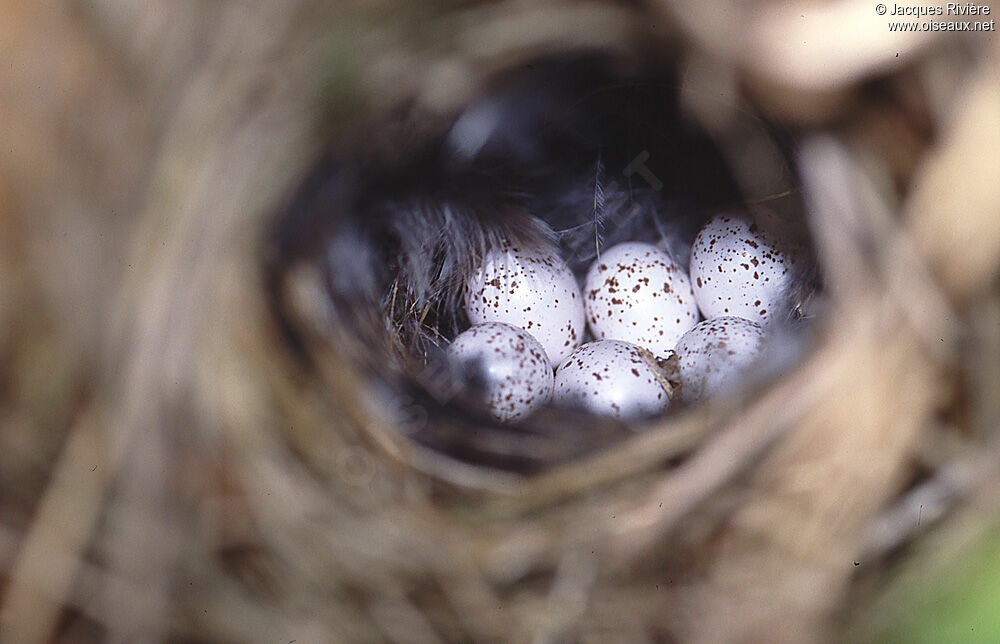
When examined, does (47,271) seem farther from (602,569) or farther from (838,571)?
(838,571)

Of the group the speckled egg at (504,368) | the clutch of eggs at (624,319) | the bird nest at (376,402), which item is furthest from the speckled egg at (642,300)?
the bird nest at (376,402)

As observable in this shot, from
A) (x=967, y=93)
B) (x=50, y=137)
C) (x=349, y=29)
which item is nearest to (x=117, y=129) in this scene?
(x=50, y=137)

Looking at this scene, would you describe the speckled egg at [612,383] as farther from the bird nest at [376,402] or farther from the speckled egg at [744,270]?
the bird nest at [376,402]

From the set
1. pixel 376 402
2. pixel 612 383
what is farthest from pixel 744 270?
pixel 376 402

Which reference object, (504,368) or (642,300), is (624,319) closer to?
(642,300)

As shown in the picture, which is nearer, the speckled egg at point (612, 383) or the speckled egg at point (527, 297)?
the speckled egg at point (612, 383)

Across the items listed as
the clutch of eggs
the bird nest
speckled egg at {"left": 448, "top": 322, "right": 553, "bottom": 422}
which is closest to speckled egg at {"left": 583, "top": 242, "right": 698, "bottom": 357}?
the clutch of eggs

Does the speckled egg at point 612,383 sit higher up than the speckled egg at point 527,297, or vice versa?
the speckled egg at point 527,297
